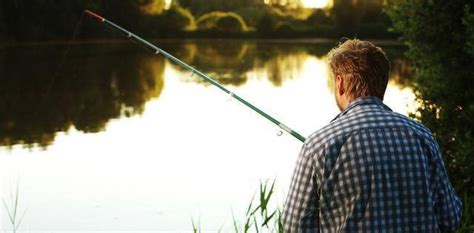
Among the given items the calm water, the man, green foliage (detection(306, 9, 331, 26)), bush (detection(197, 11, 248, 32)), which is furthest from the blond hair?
green foliage (detection(306, 9, 331, 26))

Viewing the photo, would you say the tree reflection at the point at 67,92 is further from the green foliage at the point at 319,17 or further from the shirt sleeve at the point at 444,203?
the green foliage at the point at 319,17

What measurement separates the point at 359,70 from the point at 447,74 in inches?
132

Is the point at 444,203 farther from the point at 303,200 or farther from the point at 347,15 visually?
the point at 347,15

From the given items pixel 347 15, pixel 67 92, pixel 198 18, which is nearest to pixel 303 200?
pixel 67 92

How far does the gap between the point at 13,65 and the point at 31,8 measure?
1295 centimetres

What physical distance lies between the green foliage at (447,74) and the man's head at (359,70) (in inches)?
124

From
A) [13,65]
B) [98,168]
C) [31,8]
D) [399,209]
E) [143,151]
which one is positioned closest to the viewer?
[399,209]

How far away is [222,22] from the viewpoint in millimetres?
48500

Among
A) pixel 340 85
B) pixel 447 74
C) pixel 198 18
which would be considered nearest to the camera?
pixel 340 85

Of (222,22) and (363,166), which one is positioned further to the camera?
(222,22)

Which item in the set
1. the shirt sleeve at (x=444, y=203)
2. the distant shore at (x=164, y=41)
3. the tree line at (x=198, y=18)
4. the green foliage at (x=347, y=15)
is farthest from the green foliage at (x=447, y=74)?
the green foliage at (x=347, y=15)

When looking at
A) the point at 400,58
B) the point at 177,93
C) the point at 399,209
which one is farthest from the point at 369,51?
the point at 400,58

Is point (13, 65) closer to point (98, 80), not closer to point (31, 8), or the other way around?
point (98, 80)

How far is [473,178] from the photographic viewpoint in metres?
4.99
